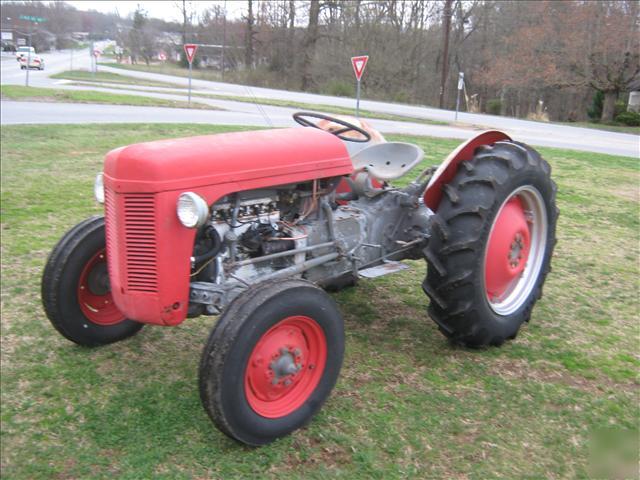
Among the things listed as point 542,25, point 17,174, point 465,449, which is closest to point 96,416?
point 465,449

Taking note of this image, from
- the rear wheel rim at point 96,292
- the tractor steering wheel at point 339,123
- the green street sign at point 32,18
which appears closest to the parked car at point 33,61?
the green street sign at point 32,18

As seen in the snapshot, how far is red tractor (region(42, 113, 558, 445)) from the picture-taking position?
2.53 metres

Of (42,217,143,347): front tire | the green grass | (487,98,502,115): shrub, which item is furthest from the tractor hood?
(487,98,502,115): shrub

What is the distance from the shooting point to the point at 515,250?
3684mm

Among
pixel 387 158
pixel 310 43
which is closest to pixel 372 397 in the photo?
pixel 387 158

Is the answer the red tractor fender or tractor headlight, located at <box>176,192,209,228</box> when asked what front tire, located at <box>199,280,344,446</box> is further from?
the red tractor fender

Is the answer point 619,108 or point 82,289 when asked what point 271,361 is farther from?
point 619,108

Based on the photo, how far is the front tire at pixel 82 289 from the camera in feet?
10.4

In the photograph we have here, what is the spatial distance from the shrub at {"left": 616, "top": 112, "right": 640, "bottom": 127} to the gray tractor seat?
26.9m

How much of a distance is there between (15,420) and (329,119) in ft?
7.84

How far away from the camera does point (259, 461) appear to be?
2.50 meters

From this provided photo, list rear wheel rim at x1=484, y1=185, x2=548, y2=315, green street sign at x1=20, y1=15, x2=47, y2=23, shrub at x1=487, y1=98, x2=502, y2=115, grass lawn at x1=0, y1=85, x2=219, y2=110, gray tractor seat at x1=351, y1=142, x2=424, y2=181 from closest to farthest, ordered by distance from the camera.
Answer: rear wheel rim at x1=484, y1=185, x2=548, y2=315 < gray tractor seat at x1=351, y1=142, x2=424, y2=181 < green street sign at x1=20, y1=15, x2=47, y2=23 < grass lawn at x1=0, y1=85, x2=219, y2=110 < shrub at x1=487, y1=98, x2=502, y2=115

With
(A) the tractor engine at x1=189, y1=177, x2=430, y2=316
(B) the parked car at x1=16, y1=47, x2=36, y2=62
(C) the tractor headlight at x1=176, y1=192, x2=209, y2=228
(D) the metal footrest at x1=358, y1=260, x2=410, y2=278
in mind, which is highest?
(B) the parked car at x1=16, y1=47, x2=36, y2=62

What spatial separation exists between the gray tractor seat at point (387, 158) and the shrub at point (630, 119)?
26.9 meters
